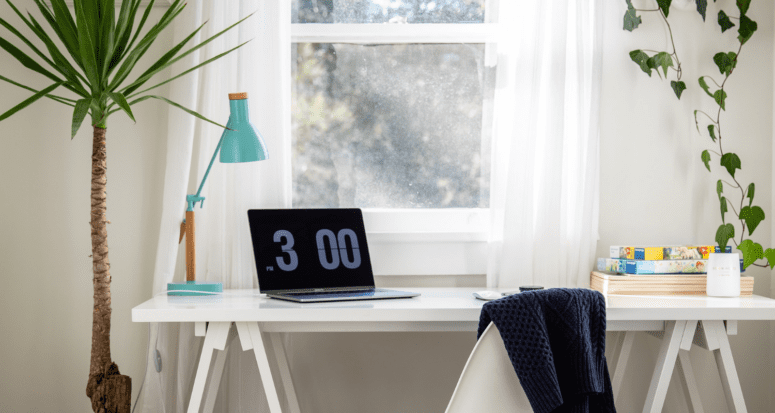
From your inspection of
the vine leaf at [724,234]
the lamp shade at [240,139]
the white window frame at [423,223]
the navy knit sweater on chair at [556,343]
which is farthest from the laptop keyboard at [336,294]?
the vine leaf at [724,234]

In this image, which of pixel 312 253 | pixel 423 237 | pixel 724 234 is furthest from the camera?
pixel 423 237

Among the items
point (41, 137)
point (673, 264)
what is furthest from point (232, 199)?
point (673, 264)

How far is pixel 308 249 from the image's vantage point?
1.80 meters

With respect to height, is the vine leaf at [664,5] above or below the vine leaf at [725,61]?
→ above

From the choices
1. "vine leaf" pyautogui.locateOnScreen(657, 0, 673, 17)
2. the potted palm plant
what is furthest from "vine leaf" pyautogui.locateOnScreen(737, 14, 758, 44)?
the potted palm plant

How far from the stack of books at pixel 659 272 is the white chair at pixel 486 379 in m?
0.78

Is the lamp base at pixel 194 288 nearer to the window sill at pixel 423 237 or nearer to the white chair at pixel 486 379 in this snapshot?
the window sill at pixel 423 237

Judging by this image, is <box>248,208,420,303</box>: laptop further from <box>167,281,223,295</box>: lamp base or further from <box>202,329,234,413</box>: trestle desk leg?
<box>202,329,234,413</box>: trestle desk leg

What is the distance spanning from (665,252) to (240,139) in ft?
4.29

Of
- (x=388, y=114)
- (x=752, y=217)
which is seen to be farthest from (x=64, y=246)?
(x=752, y=217)

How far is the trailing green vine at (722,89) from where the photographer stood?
1.92 metres

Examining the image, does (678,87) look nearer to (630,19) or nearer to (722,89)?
(722,89)

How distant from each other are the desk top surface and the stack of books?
226 mm

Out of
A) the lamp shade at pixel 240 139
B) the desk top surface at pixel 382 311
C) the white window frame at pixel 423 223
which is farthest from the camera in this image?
the white window frame at pixel 423 223
